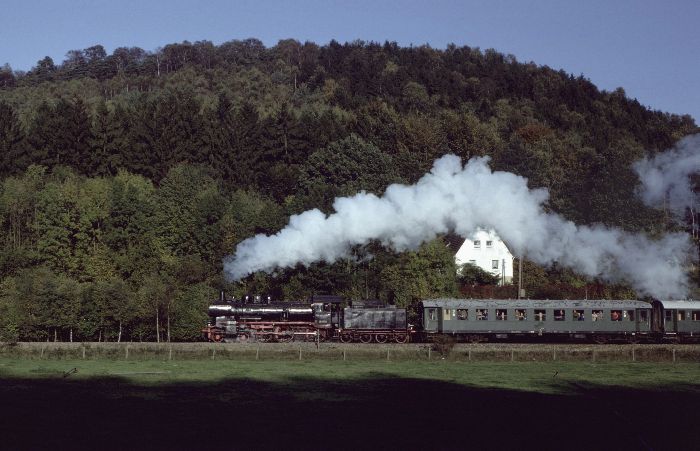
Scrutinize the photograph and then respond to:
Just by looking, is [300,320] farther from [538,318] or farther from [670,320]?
[670,320]

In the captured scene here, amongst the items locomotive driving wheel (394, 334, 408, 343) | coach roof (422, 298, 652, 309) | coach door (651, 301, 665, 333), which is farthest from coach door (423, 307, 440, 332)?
coach door (651, 301, 665, 333)

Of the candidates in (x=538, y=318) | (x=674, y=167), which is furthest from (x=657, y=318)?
(x=674, y=167)

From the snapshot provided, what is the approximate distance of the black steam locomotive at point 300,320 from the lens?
72500 mm

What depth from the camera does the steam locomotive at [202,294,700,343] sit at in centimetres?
7281

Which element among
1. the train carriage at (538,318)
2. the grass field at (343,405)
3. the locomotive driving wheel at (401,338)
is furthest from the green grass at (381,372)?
the locomotive driving wheel at (401,338)

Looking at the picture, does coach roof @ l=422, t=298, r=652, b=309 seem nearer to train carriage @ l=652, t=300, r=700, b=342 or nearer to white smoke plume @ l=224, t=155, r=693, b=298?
train carriage @ l=652, t=300, r=700, b=342

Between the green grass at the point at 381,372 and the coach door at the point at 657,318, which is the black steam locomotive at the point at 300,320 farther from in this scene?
the coach door at the point at 657,318

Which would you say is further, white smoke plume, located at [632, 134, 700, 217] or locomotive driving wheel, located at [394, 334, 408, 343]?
locomotive driving wheel, located at [394, 334, 408, 343]

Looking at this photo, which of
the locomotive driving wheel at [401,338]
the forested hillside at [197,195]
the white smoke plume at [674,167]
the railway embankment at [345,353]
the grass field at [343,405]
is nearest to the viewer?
the grass field at [343,405]

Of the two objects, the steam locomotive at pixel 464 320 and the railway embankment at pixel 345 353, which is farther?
the steam locomotive at pixel 464 320

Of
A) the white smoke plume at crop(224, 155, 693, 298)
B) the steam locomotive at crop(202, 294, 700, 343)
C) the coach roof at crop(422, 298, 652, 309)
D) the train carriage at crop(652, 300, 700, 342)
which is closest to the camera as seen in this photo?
the white smoke plume at crop(224, 155, 693, 298)

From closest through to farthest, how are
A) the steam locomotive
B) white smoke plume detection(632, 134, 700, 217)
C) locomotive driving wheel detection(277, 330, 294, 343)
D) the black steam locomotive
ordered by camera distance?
white smoke plume detection(632, 134, 700, 217), the black steam locomotive, the steam locomotive, locomotive driving wheel detection(277, 330, 294, 343)

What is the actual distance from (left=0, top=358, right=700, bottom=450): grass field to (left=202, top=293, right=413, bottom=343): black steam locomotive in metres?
13.1

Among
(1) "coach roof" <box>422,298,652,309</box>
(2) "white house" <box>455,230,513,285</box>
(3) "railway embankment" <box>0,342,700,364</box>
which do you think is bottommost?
(3) "railway embankment" <box>0,342,700,364</box>
